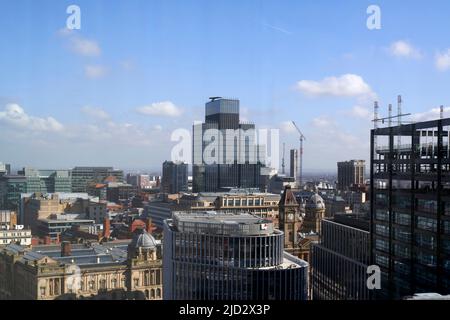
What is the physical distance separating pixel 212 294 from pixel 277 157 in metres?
1.57

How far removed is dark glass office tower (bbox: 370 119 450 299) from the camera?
484cm

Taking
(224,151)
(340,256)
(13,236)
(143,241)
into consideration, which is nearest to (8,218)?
(13,236)

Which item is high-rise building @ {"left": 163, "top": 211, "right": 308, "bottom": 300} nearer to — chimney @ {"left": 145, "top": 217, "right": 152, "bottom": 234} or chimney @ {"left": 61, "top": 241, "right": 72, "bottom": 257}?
chimney @ {"left": 61, "top": 241, "right": 72, "bottom": 257}

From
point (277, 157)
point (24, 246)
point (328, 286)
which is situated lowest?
point (328, 286)

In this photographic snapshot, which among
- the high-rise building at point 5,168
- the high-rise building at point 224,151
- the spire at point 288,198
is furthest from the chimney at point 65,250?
the spire at point 288,198

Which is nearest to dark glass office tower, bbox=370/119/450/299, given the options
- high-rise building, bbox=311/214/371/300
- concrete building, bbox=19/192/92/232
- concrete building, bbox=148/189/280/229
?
high-rise building, bbox=311/214/371/300

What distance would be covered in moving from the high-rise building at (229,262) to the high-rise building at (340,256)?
0.56m

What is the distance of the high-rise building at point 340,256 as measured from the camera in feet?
19.8

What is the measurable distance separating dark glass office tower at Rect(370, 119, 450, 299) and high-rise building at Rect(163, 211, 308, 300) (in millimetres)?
951

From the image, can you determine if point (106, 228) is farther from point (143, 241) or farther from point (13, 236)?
point (13, 236)

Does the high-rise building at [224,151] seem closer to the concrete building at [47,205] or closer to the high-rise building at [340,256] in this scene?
the high-rise building at [340,256]
